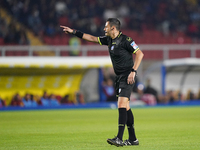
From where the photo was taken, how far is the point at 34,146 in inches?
245

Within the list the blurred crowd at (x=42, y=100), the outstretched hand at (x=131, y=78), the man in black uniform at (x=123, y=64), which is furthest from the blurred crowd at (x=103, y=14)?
the outstretched hand at (x=131, y=78)

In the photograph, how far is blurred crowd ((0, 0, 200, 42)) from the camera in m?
24.9

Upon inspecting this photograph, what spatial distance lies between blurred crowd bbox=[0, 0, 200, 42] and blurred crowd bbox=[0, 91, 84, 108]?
5776mm

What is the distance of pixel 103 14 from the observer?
89.3 feet

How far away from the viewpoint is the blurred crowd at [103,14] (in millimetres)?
24938

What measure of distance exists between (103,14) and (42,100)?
966 centimetres

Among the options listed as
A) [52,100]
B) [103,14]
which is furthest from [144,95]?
[103,14]

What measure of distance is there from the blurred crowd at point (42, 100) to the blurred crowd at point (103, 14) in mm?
5776

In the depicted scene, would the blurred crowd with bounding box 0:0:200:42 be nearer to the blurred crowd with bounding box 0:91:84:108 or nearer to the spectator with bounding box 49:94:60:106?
the blurred crowd with bounding box 0:91:84:108

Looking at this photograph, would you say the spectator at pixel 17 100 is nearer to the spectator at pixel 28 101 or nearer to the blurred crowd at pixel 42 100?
the blurred crowd at pixel 42 100

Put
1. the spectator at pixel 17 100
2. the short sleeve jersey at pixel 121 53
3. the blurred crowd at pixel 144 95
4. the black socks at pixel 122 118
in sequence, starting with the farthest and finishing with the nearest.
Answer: the blurred crowd at pixel 144 95
the spectator at pixel 17 100
the short sleeve jersey at pixel 121 53
the black socks at pixel 122 118

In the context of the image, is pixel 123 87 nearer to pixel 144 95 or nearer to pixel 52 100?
pixel 52 100

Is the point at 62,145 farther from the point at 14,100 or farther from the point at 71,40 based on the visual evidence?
the point at 71,40

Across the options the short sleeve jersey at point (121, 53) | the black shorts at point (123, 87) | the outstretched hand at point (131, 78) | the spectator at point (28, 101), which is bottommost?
the spectator at point (28, 101)
